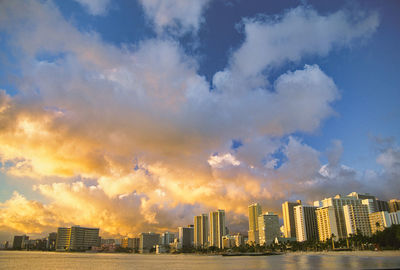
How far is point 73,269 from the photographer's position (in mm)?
84188

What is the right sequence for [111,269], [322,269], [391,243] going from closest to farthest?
[322,269]
[111,269]
[391,243]

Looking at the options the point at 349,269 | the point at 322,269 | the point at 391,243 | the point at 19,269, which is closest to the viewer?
the point at 349,269

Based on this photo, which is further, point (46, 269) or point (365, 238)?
point (365, 238)

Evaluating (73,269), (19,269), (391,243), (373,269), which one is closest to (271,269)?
(373,269)

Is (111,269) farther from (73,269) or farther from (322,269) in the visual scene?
(322,269)

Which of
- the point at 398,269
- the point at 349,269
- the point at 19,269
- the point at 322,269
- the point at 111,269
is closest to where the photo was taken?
the point at 398,269

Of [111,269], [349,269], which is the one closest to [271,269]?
[349,269]

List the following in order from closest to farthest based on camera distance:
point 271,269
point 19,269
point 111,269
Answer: point 271,269
point 19,269
point 111,269

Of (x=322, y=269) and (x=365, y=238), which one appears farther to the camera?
(x=365, y=238)

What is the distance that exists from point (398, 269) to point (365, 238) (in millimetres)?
169466

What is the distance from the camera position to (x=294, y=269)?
224 feet

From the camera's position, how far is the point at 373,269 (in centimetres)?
5259

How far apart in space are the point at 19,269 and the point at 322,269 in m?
77.8

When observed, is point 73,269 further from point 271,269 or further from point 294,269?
point 294,269
